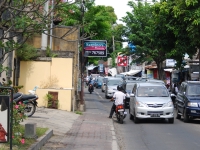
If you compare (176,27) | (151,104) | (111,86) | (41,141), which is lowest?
(41,141)

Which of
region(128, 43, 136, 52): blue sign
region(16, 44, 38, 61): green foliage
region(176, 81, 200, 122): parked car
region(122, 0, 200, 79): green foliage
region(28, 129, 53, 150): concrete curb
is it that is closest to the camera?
region(28, 129, 53, 150): concrete curb

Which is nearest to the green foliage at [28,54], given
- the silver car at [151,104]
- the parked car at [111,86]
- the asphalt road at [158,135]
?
the asphalt road at [158,135]

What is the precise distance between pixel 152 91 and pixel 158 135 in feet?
17.1

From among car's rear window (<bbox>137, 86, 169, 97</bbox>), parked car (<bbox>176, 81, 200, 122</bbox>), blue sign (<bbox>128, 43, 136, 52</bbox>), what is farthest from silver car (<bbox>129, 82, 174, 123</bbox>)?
blue sign (<bbox>128, 43, 136, 52</bbox>)

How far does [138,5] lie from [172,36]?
16.6m

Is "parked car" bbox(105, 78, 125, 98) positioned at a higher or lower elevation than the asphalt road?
higher

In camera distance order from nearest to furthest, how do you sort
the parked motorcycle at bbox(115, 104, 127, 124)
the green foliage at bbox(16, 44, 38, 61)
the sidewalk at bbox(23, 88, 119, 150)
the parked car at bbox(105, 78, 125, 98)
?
the sidewalk at bbox(23, 88, 119, 150) → the parked motorcycle at bbox(115, 104, 127, 124) → the green foliage at bbox(16, 44, 38, 61) → the parked car at bbox(105, 78, 125, 98)

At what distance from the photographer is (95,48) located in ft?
80.8

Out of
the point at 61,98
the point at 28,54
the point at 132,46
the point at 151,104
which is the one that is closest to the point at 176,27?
the point at 61,98

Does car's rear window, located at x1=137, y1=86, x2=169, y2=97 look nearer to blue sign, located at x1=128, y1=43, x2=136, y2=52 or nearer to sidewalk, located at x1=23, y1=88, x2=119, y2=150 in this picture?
sidewalk, located at x1=23, y1=88, x2=119, y2=150

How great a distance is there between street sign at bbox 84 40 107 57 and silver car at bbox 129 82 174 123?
4639mm

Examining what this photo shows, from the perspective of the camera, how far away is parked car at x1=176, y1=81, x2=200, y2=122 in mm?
19156

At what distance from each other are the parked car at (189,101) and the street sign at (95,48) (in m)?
5.08

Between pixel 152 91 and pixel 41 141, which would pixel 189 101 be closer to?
pixel 152 91
